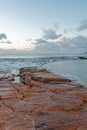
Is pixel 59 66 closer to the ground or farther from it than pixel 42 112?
closer to the ground

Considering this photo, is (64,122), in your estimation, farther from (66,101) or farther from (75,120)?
(66,101)

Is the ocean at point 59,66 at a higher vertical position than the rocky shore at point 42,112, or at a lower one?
lower

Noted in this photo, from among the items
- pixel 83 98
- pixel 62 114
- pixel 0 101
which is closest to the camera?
pixel 62 114

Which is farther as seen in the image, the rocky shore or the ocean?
the ocean

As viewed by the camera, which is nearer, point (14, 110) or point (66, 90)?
point (14, 110)

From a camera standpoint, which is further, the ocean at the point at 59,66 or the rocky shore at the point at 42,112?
the ocean at the point at 59,66

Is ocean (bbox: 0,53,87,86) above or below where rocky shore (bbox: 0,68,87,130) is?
below

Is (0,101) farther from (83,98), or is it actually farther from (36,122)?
(83,98)

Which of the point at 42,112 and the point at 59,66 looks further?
the point at 59,66

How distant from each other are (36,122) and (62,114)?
3.20ft

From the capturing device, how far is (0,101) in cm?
769

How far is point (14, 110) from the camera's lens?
6.61 metres

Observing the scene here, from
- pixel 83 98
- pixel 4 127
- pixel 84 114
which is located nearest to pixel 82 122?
pixel 84 114

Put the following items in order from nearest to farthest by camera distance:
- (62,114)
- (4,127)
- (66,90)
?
1. (4,127)
2. (62,114)
3. (66,90)
